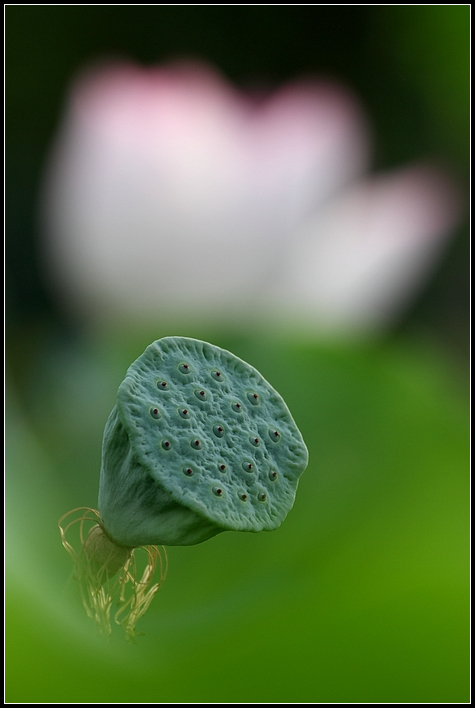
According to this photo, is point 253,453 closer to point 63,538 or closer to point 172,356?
point 172,356

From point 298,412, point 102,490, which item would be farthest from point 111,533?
point 298,412

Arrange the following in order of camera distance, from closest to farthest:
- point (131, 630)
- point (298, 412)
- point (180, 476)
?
1. point (180, 476)
2. point (131, 630)
3. point (298, 412)

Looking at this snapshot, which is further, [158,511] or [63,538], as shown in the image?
[63,538]

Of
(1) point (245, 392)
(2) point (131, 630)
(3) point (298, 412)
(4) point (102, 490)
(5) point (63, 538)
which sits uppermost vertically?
(1) point (245, 392)

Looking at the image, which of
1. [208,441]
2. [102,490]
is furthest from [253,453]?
[102,490]

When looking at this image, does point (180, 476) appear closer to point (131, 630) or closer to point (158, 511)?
point (158, 511)

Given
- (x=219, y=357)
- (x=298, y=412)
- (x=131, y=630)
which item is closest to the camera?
(x=219, y=357)

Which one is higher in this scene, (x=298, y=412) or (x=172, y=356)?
(x=172, y=356)
